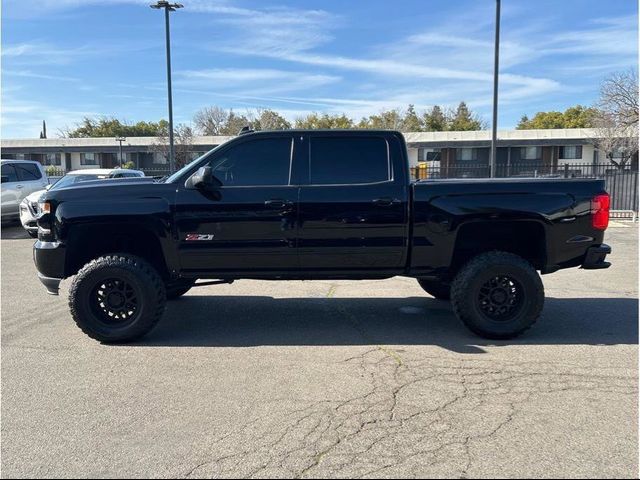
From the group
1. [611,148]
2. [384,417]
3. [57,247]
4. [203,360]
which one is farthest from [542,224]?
[611,148]

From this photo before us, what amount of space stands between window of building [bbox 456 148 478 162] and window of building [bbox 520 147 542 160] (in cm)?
364

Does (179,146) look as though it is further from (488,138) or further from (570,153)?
(570,153)

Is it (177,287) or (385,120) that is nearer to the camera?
(177,287)

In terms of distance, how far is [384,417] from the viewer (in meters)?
3.72

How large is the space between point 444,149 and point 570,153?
996 cm

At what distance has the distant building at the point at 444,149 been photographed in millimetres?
41250

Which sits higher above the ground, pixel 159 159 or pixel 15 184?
pixel 159 159

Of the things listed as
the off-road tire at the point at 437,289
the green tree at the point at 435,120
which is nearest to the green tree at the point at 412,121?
the green tree at the point at 435,120

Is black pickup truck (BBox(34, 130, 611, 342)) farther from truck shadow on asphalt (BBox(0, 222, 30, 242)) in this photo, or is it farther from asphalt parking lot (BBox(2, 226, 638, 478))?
truck shadow on asphalt (BBox(0, 222, 30, 242))

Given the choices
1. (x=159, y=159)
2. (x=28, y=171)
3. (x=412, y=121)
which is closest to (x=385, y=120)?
(x=412, y=121)

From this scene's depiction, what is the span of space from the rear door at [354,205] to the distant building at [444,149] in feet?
109

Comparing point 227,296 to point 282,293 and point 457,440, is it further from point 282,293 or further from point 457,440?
point 457,440

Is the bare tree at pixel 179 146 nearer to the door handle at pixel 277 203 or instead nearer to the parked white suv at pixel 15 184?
the parked white suv at pixel 15 184

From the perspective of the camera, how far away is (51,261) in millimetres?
5469
